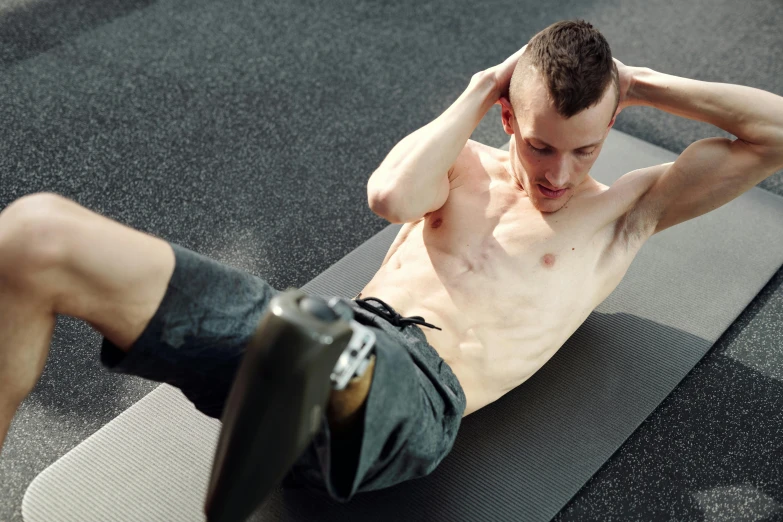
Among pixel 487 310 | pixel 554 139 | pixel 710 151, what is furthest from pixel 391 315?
pixel 710 151

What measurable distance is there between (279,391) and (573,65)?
0.80 metres

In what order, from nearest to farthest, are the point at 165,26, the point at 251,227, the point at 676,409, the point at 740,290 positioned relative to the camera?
1. the point at 676,409
2. the point at 740,290
3. the point at 251,227
4. the point at 165,26

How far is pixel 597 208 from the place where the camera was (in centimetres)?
158

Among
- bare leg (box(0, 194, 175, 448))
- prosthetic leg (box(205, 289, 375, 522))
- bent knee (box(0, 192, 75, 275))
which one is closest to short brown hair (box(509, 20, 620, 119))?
prosthetic leg (box(205, 289, 375, 522))

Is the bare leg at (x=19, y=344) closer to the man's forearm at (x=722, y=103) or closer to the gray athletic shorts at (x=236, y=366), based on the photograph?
the gray athletic shorts at (x=236, y=366)

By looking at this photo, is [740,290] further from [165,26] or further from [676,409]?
[165,26]

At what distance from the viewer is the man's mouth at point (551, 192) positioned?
154 cm

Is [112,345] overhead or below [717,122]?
below

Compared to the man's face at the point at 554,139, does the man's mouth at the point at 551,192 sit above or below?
below

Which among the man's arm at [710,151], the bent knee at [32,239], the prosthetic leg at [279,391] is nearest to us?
the prosthetic leg at [279,391]

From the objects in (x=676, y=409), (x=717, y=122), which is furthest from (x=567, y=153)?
(x=676, y=409)

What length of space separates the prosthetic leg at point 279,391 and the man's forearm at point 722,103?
0.86 metres

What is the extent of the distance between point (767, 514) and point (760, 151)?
0.71 metres

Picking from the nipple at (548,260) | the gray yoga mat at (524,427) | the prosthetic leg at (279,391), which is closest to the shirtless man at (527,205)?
the nipple at (548,260)
